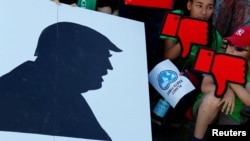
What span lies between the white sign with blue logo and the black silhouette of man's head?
1.05ft

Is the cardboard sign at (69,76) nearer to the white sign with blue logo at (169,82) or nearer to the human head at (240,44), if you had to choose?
the white sign with blue logo at (169,82)

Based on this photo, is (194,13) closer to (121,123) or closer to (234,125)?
(234,125)

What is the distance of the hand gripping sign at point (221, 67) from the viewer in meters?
2.72

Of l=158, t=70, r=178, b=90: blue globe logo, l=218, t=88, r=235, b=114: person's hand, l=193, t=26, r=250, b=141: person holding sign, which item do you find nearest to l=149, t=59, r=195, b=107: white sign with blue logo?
l=158, t=70, r=178, b=90: blue globe logo

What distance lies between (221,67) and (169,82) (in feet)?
1.41

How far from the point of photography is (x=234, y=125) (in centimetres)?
293

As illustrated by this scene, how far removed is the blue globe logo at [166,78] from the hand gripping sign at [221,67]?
0.33 meters

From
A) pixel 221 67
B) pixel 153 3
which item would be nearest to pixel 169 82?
pixel 221 67

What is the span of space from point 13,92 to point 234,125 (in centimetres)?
132

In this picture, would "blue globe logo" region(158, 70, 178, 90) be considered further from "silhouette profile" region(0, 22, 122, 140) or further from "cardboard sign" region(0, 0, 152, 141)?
"silhouette profile" region(0, 22, 122, 140)

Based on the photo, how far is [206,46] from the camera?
3023 mm

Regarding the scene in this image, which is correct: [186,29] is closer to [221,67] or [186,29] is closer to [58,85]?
[221,67]

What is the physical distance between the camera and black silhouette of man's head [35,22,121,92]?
2.69 m

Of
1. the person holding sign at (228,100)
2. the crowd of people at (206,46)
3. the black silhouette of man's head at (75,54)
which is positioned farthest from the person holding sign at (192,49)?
the black silhouette of man's head at (75,54)
